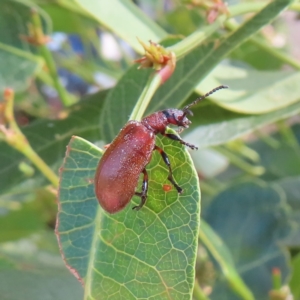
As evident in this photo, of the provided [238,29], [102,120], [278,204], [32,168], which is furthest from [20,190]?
[278,204]

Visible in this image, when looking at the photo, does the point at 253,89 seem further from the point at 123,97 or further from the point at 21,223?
the point at 21,223

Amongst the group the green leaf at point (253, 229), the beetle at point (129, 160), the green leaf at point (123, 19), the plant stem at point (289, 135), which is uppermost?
the green leaf at point (123, 19)

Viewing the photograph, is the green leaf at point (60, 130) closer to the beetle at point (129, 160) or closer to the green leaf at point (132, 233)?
the beetle at point (129, 160)

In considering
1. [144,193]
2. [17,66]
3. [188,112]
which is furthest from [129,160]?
[17,66]

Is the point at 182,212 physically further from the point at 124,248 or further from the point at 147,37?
the point at 147,37

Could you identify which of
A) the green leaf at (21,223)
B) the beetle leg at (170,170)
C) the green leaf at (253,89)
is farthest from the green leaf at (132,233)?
the green leaf at (21,223)

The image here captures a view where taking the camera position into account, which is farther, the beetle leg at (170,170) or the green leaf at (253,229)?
the green leaf at (253,229)

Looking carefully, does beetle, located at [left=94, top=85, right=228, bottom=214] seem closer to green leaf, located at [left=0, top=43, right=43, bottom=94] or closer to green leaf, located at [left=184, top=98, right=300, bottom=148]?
green leaf, located at [left=184, top=98, right=300, bottom=148]
